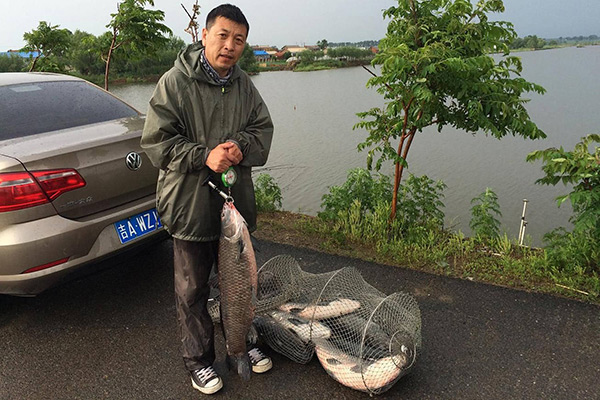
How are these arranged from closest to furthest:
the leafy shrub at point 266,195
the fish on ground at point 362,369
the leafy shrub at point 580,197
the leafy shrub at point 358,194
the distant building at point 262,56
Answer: the fish on ground at point 362,369, the leafy shrub at point 580,197, the leafy shrub at point 358,194, the leafy shrub at point 266,195, the distant building at point 262,56

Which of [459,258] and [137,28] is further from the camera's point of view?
[137,28]

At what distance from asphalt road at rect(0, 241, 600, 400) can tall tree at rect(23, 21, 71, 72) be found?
7.04m

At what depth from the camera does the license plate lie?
3.15 metres

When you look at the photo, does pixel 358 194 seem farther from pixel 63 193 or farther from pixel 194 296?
pixel 63 193

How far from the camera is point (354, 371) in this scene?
8.18 feet

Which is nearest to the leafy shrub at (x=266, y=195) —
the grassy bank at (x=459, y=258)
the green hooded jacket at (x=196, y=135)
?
the grassy bank at (x=459, y=258)

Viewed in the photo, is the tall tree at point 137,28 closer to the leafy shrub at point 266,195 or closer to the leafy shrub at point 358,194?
the leafy shrub at point 266,195

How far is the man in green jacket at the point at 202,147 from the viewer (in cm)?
221

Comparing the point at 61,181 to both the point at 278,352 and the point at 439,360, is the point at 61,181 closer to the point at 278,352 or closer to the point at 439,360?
the point at 278,352

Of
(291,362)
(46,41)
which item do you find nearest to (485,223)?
(291,362)

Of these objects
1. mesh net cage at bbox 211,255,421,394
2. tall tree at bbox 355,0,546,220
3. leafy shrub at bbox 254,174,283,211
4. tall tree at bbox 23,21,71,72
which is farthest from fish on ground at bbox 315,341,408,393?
tall tree at bbox 23,21,71,72

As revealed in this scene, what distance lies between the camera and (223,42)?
86.7 inches

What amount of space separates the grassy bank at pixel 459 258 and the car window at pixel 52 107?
192cm

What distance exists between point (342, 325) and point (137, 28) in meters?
6.55
